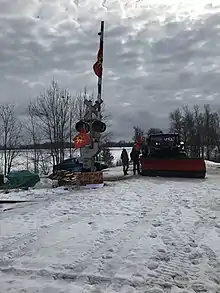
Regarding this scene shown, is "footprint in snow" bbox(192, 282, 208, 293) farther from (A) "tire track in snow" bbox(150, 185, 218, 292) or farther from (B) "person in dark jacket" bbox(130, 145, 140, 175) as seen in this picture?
(B) "person in dark jacket" bbox(130, 145, 140, 175)

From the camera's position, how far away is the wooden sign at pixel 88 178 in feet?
49.9

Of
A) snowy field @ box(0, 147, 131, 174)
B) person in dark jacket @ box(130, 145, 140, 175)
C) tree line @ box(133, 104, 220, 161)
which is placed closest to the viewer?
person in dark jacket @ box(130, 145, 140, 175)

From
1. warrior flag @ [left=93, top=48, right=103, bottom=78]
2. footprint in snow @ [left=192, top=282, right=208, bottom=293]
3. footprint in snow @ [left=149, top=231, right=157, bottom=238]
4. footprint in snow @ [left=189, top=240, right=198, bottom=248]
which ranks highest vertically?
warrior flag @ [left=93, top=48, right=103, bottom=78]

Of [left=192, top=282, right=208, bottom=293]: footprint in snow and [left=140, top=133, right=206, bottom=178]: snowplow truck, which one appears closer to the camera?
[left=192, top=282, right=208, bottom=293]: footprint in snow

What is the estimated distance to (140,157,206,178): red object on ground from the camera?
19781mm

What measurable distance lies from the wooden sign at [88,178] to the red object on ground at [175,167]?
5214 mm

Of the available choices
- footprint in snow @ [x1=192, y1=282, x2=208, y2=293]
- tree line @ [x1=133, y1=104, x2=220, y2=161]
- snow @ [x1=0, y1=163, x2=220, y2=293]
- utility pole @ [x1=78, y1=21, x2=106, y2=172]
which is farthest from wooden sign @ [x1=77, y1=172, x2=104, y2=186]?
tree line @ [x1=133, y1=104, x2=220, y2=161]

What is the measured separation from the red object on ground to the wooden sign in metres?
5.21

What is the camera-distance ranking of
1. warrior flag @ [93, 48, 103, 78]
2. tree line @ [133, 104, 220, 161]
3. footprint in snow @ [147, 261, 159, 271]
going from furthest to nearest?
tree line @ [133, 104, 220, 161], warrior flag @ [93, 48, 103, 78], footprint in snow @ [147, 261, 159, 271]

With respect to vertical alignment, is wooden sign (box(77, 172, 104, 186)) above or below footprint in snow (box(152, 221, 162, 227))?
above

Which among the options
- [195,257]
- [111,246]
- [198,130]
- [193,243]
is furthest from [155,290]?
[198,130]

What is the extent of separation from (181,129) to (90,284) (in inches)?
3100

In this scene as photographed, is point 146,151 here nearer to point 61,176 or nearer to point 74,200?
point 61,176

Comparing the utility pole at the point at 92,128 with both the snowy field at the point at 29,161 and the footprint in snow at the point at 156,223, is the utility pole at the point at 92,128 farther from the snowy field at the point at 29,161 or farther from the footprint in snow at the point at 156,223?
the snowy field at the point at 29,161
